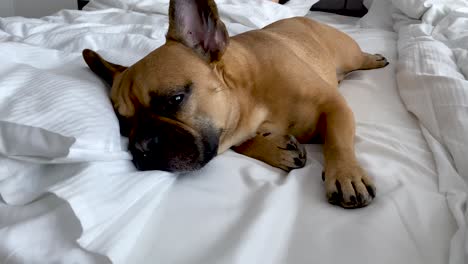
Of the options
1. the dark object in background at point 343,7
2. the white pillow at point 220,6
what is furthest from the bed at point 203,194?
the dark object in background at point 343,7

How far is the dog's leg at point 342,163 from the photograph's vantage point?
0.80m

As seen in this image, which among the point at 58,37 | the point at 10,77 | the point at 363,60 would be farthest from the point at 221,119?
the point at 363,60

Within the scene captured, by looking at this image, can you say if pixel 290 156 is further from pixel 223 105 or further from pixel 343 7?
pixel 343 7

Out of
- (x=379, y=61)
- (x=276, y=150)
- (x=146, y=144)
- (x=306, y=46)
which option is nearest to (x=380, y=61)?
(x=379, y=61)

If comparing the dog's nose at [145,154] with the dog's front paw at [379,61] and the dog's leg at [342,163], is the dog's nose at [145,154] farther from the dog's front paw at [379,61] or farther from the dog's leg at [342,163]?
the dog's front paw at [379,61]

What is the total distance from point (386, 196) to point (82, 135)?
0.54 m

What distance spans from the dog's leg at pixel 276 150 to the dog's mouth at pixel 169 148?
0.15 m

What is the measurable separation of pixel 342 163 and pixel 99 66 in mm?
635

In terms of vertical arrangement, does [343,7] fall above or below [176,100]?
below

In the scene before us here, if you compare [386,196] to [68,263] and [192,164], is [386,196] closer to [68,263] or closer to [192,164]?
[192,164]

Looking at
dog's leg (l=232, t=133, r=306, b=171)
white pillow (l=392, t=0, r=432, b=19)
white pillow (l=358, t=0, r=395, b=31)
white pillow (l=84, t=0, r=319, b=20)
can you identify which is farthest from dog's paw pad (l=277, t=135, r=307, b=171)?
white pillow (l=358, t=0, r=395, b=31)

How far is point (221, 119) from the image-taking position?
103 centimetres

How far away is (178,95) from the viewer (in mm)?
960

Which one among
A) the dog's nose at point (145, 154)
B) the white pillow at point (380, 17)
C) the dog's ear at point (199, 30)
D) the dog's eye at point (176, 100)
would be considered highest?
the dog's ear at point (199, 30)
